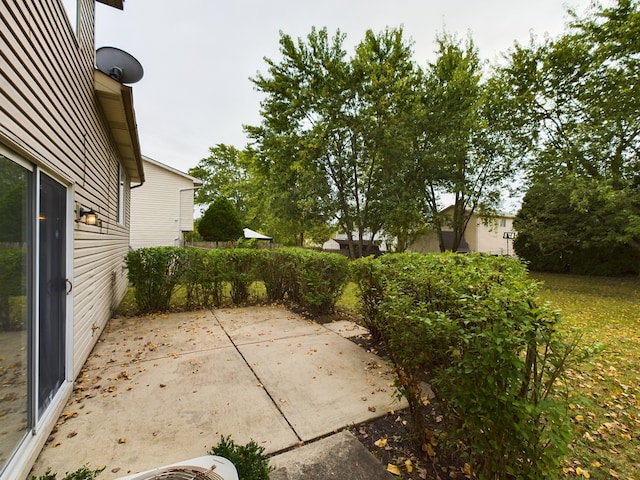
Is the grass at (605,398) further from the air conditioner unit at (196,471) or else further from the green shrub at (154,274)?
the green shrub at (154,274)

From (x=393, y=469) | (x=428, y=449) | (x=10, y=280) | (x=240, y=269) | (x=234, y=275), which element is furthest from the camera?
(x=240, y=269)

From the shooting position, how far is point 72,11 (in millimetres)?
2977

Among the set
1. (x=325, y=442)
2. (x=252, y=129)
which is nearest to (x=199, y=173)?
(x=252, y=129)

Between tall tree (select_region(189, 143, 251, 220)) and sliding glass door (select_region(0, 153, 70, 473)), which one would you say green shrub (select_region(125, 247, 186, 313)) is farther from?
tall tree (select_region(189, 143, 251, 220))

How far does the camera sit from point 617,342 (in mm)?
4461

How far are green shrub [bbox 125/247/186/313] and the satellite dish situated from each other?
302 cm

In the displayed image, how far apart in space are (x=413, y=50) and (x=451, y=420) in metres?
15.7

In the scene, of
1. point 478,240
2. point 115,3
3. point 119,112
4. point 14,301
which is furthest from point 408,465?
point 478,240

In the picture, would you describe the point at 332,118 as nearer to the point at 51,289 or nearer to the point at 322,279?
the point at 322,279

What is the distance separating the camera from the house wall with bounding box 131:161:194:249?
44.6 feet

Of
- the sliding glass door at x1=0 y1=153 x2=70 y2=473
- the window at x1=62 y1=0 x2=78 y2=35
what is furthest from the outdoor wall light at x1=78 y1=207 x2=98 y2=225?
the window at x1=62 y1=0 x2=78 y2=35

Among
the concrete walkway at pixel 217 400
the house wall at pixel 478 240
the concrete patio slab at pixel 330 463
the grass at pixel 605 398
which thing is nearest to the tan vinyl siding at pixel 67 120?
the concrete walkway at pixel 217 400

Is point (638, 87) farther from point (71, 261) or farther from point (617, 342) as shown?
point (71, 261)

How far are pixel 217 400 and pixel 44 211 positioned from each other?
215cm
